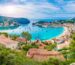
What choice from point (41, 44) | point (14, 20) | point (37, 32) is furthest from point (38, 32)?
point (14, 20)

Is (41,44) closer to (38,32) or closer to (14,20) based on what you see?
(38,32)

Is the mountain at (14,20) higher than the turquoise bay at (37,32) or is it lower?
higher

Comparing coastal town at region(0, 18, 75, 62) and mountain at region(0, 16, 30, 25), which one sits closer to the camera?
coastal town at region(0, 18, 75, 62)

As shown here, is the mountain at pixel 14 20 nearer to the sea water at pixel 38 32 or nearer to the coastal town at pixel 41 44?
the sea water at pixel 38 32

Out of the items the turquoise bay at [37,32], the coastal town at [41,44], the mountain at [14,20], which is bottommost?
the coastal town at [41,44]

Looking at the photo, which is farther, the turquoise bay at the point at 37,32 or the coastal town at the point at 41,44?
the turquoise bay at the point at 37,32

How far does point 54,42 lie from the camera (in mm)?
6129

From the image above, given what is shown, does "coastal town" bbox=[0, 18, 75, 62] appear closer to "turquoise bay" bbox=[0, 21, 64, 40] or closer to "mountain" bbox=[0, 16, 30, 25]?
"turquoise bay" bbox=[0, 21, 64, 40]

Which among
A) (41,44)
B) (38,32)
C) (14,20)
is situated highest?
(14,20)

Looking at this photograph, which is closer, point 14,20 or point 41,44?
point 41,44

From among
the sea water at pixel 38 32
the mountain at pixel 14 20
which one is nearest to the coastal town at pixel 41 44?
the sea water at pixel 38 32

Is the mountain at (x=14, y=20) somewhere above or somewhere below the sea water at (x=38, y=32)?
above

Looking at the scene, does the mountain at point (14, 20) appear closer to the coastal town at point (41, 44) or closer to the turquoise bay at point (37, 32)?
the turquoise bay at point (37, 32)

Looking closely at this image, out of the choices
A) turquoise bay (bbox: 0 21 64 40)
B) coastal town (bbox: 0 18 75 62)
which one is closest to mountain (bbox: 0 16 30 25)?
turquoise bay (bbox: 0 21 64 40)
